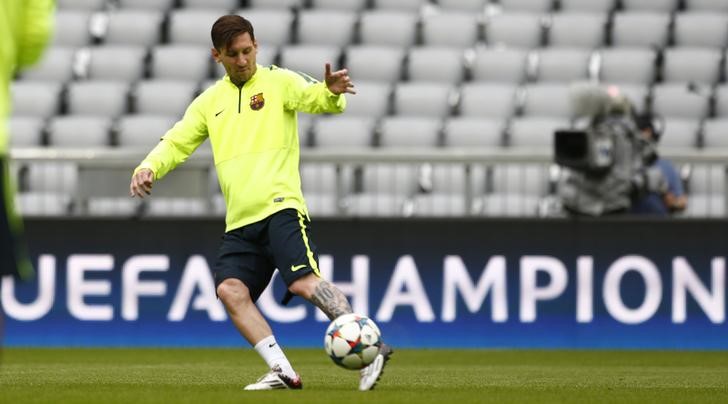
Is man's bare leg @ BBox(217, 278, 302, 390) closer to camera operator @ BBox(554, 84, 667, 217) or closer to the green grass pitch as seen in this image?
the green grass pitch

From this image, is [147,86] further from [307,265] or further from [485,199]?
[307,265]

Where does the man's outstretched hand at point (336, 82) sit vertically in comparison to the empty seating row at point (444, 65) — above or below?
above

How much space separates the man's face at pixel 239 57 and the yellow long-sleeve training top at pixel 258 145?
8 centimetres

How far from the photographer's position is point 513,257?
1584 centimetres

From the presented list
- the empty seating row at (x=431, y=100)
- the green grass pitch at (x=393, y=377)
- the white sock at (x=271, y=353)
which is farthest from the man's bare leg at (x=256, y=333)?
the empty seating row at (x=431, y=100)

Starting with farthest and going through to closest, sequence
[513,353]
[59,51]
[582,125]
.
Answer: [59,51], [582,125], [513,353]

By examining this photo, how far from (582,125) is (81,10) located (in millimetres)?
6660

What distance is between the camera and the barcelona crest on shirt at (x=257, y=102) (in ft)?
31.3

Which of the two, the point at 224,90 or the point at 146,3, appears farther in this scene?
the point at 146,3

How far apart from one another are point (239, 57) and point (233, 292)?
4.30ft

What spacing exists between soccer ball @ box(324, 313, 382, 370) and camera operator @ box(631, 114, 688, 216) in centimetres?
710

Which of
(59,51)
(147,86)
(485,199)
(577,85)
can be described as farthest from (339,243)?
(59,51)

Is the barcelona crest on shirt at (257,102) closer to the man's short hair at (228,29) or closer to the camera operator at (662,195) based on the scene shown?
the man's short hair at (228,29)

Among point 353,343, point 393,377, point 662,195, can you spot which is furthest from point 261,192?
point 662,195
